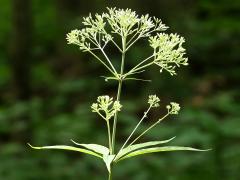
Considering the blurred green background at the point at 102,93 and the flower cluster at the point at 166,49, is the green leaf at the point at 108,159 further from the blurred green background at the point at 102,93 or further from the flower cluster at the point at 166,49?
the blurred green background at the point at 102,93

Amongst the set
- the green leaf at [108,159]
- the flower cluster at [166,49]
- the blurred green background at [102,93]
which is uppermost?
the blurred green background at [102,93]

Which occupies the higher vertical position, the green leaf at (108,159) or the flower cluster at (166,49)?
the flower cluster at (166,49)

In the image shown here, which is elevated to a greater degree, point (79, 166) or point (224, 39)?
point (224, 39)

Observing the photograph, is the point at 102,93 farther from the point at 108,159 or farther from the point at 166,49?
the point at 108,159

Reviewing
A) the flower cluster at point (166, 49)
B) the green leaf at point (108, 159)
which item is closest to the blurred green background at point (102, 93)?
the flower cluster at point (166, 49)

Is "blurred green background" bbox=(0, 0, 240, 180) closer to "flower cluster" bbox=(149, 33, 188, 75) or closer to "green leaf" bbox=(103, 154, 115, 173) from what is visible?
"flower cluster" bbox=(149, 33, 188, 75)

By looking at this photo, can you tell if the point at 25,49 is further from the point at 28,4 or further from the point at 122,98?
the point at 122,98

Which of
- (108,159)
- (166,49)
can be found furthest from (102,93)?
(108,159)

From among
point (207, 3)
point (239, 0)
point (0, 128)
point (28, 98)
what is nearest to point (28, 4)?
point (28, 98)
